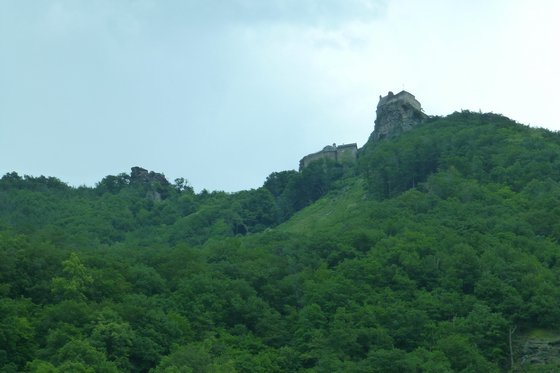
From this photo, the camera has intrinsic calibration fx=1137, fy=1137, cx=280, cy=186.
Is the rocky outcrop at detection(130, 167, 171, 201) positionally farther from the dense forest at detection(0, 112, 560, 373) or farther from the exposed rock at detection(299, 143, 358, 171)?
the dense forest at detection(0, 112, 560, 373)

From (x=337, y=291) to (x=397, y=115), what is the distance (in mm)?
50778

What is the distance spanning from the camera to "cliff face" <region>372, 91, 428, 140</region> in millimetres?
109875

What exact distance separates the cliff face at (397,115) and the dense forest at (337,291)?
18.8 meters

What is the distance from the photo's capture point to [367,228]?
75000 millimetres

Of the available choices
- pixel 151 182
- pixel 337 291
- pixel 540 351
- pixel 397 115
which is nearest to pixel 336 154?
pixel 397 115

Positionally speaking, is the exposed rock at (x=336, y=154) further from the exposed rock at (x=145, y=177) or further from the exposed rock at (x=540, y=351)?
the exposed rock at (x=540, y=351)

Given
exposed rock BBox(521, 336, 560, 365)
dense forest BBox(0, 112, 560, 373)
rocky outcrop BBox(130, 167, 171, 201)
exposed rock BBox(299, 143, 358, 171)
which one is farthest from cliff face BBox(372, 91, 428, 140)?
exposed rock BBox(521, 336, 560, 365)

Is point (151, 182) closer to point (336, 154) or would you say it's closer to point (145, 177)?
point (145, 177)

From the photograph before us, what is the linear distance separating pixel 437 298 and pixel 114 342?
18485 mm

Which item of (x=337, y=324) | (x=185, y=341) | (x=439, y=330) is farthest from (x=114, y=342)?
(x=439, y=330)

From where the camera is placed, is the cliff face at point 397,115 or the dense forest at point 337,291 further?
the cliff face at point 397,115

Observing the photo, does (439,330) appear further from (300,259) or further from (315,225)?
(315,225)

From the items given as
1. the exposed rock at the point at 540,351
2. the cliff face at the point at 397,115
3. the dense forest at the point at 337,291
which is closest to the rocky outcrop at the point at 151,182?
the cliff face at the point at 397,115

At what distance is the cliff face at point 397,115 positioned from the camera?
10988 centimetres
